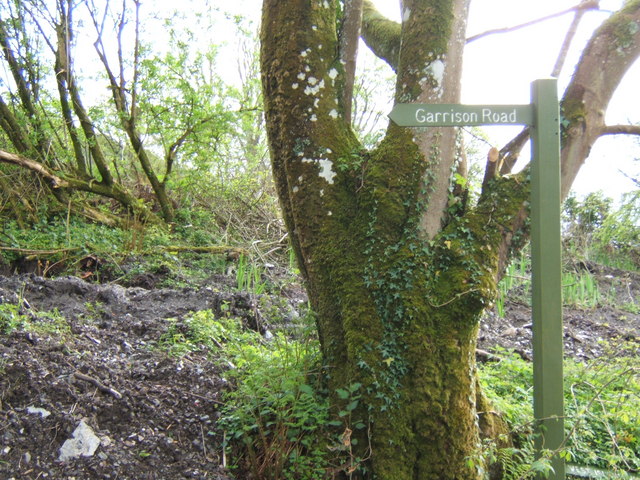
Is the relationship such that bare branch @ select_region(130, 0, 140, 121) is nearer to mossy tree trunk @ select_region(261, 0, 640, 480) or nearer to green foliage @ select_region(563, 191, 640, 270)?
mossy tree trunk @ select_region(261, 0, 640, 480)

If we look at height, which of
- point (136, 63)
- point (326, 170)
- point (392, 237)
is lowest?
point (392, 237)

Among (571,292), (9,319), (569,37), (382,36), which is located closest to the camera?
(569,37)

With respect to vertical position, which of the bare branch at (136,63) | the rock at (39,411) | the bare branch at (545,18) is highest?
the bare branch at (136,63)

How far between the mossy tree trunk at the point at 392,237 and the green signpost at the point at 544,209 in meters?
0.30

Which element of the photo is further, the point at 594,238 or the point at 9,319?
the point at 594,238

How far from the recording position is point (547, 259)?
227 cm

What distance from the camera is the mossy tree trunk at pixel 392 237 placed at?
94.7 inches

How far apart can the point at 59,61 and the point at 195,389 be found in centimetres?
716

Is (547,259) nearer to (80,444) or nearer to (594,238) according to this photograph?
(80,444)

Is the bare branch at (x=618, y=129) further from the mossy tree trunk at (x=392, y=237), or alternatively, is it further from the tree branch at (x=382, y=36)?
the tree branch at (x=382, y=36)

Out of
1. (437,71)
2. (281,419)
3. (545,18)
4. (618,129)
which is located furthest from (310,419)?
(545,18)

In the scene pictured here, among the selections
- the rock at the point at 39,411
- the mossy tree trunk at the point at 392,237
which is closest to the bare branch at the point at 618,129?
the mossy tree trunk at the point at 392,237

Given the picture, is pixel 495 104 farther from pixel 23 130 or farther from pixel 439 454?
pixel 23 130

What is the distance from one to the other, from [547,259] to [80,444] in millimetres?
2306
